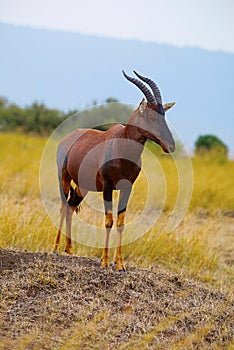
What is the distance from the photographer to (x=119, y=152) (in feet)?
17.7

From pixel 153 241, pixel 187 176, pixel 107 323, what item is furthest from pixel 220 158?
pixel 107 323

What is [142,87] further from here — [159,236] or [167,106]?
[159,236]

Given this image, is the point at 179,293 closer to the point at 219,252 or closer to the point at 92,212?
the point at 219,252

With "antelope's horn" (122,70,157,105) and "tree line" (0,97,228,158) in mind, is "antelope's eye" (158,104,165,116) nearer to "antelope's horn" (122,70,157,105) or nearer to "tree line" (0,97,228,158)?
"antelope's horn" (122,70,157,105)

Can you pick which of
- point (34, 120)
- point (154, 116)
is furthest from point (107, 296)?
point (34, 120)

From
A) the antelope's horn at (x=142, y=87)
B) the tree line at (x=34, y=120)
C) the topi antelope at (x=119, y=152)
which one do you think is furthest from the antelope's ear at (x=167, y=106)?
the tree line at (x=34, y=120)

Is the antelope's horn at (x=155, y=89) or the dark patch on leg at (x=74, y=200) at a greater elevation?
the antelope's horn at (x=155, y=89)

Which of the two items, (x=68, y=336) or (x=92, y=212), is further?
(x=92, y=212)

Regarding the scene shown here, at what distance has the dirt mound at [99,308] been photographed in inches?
174

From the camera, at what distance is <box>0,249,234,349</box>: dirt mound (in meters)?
4.43

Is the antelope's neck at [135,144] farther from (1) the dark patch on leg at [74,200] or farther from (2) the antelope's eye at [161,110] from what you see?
(1) the dark patch on leg at [74,200]

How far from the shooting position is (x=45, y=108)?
30328 millimetres

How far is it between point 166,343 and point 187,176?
8218mm

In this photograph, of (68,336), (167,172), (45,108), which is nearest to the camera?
(68,336)
